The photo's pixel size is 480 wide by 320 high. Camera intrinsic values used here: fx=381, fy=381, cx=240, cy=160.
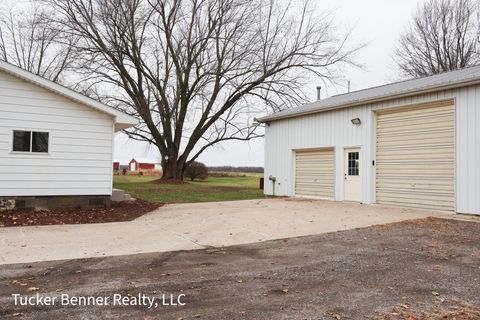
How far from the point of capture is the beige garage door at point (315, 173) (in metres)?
14.9

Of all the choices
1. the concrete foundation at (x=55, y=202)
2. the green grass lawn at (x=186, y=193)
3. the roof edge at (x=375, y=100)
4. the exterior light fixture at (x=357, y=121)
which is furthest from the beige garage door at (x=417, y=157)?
the concrete foundation at (x=55, y=202)

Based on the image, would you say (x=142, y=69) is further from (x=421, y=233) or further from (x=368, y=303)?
(x=368, y=303)

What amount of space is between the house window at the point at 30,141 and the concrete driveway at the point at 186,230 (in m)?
2.66

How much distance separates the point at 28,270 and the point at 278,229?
16.6 ft

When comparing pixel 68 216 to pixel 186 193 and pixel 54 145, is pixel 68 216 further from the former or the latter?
pixel 186 193

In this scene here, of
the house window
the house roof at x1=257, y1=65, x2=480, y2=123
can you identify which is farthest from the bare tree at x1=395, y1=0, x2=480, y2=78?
the house window

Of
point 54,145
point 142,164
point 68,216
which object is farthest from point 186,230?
point 142,164

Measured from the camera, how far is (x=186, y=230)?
27.7 feet

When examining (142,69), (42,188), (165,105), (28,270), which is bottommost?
(28,270)

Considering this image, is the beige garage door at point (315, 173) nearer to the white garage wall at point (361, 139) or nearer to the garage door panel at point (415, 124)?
the white garage wall at point (361, 139)

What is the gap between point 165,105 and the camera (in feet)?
88.4

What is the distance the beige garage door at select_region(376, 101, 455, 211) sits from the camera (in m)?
11.0

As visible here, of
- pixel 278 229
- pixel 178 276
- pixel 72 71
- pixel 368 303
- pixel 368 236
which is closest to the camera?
pixel 368 303

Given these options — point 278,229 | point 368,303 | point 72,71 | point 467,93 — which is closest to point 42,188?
point 278,229
